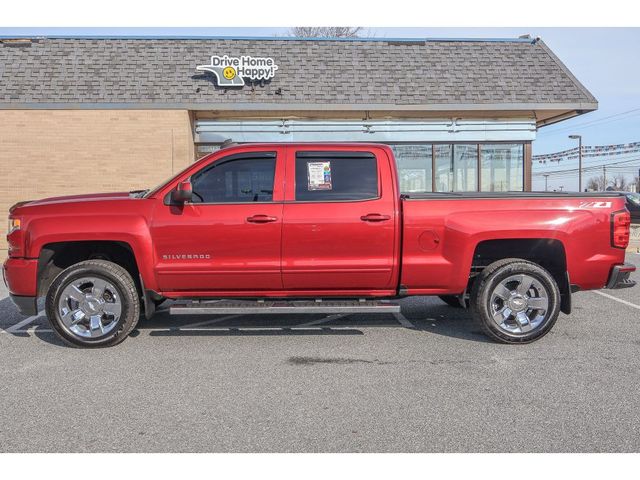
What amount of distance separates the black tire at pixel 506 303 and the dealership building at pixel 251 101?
351 inches

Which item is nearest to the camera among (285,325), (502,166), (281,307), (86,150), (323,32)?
(281,307)

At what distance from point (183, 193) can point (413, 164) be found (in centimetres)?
1074

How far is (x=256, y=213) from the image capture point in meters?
5.16

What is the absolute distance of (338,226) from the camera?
203 inches

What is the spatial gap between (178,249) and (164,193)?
58 centimetres

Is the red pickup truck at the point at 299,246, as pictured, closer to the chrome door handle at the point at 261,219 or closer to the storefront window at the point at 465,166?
the chrome door handle at the point at 261,219

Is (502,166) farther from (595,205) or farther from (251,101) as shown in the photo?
(595,205)

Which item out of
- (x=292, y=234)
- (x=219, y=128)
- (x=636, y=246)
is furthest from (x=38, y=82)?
(x=636, y=246)

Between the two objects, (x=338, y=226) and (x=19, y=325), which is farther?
(x=19, y=325)

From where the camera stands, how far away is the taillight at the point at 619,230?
519 cm

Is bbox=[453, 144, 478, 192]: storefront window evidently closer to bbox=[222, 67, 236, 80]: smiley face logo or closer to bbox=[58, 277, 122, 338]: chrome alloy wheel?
bbox=[222, 67, 236, 80]: smiley face logo

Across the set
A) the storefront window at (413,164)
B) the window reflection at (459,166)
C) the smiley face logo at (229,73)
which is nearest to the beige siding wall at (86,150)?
the smiley face logo at (229,73)

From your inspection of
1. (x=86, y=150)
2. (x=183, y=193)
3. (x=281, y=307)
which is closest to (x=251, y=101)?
(x=86, y=150)

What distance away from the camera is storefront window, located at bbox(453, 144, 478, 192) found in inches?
585
